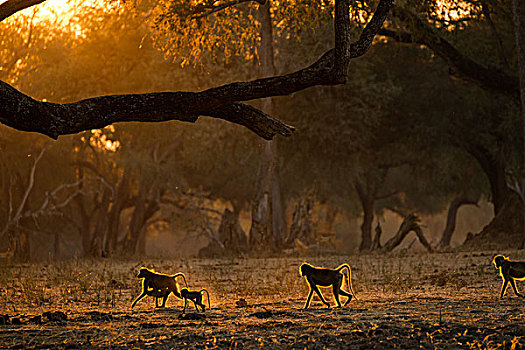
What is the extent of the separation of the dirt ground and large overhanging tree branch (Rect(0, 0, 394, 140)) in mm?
2464

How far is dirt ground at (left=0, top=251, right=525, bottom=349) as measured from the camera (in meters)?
6.78

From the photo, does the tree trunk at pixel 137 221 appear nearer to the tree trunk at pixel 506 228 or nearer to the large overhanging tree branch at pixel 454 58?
the tree trunk at pixel 506 228

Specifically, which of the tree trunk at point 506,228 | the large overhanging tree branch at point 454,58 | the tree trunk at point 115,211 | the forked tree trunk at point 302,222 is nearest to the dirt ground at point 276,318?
the large overhanging tree branch at point 454,58

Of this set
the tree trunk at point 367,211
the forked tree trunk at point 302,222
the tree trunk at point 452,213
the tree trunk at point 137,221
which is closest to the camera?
the forked tree trunk at point 302,222

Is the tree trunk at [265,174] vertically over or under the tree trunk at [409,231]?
over

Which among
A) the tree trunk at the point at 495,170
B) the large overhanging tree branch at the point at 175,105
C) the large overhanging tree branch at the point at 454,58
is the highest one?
the large overhanging tree branch at the point at 454,58

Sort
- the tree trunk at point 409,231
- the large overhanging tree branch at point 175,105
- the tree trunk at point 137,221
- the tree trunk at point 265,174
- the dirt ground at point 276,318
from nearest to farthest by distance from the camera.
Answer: the dirt ground at point 276,318 < the large overhanging tree branch at point 175,105 < the tree trunk at point 265,174 < the tree trunk at point 409,231 < the tree trunk at point 137,221

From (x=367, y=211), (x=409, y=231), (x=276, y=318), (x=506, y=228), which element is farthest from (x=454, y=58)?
(x=367, y=211)

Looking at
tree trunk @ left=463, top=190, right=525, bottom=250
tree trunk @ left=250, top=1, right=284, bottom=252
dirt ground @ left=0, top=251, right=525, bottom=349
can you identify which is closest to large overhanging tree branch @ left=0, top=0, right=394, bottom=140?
dirt ground @ left=0, top=251, right=525, bottom=349

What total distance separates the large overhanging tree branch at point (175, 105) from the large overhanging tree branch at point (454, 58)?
12.0 meters

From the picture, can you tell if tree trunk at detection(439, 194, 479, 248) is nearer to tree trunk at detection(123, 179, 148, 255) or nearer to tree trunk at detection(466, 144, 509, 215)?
tree trunk at detection(466, 144, 509, 215)

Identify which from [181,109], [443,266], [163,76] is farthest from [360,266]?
[163,76]

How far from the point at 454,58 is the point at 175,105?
14.7 m

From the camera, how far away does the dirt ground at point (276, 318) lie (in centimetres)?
678
